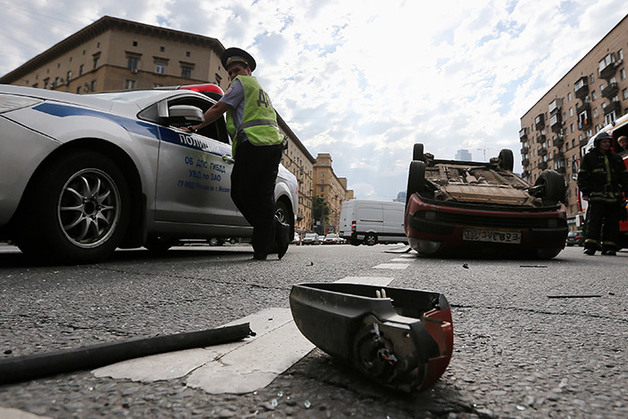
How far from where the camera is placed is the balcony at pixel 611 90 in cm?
4284

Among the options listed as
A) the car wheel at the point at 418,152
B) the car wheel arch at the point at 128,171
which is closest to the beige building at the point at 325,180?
the car wheel at the point at 418,152

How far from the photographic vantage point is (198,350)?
1090 mm

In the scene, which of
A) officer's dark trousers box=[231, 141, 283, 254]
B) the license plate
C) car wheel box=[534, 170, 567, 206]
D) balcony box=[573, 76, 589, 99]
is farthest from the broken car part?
balcony box=[573, 76, 589, 99]

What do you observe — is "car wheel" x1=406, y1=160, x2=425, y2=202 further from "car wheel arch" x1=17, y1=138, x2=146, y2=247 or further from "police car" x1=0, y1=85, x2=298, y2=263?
"car wheel arch" x1=17, y1=138, x2=146, y2=247

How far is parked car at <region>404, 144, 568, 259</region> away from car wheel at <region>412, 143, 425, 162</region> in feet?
5.17

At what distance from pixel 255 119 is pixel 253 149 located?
0.33 meters

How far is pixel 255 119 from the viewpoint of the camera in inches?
165

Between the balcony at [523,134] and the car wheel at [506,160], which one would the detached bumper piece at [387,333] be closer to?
the car wheel at [506,160]

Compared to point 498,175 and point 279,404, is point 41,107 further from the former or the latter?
point 498,175

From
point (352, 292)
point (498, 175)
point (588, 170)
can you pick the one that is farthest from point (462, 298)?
point (588, 170)

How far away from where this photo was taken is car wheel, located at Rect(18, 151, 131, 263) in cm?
288

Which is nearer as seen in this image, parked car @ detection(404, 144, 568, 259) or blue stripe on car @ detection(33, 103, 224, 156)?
blue stripe on car @ detection(33, 103, 224, 156)

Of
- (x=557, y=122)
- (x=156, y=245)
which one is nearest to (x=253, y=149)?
(x=156, y=245)

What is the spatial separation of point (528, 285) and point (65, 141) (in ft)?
10.9
